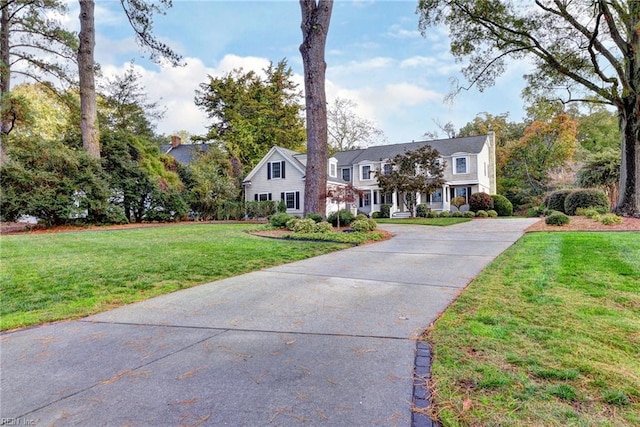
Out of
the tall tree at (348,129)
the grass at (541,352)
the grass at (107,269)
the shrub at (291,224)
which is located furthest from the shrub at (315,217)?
the tall tree at (348,129)

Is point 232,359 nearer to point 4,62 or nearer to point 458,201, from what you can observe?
point 4,62

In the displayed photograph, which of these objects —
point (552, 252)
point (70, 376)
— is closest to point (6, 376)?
point (70, 376)

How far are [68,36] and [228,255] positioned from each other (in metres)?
15.9

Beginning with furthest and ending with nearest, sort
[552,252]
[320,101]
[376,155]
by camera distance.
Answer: [376,155] < [320,101] < [552,252]

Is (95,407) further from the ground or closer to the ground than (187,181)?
closer to the ground

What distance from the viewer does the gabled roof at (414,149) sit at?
2630 centimetres

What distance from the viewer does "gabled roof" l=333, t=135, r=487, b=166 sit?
2630 centimetres

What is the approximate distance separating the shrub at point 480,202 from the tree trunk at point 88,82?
22.3 m

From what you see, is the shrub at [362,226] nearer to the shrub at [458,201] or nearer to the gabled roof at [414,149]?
the gabled roof at [414,149]

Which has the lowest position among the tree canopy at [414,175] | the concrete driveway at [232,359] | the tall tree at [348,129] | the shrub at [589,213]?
the concrete driveway at [232,359]

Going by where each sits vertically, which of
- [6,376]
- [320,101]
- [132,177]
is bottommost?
[6,376]

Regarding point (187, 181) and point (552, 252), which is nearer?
point (552, 252)

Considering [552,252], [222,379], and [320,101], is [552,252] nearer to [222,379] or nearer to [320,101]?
[222,379]

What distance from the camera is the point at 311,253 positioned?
777cm
